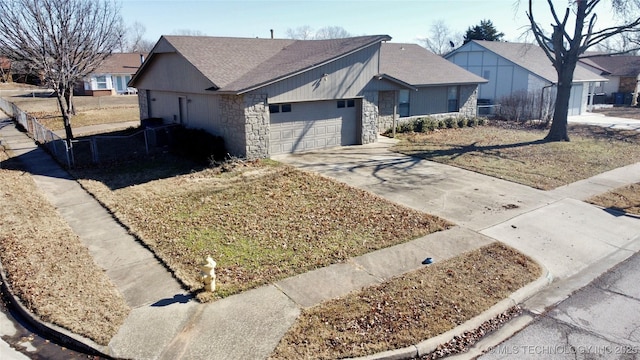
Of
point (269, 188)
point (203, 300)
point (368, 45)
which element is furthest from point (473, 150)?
point (203, 300)

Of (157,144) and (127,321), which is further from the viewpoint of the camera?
(157,144)

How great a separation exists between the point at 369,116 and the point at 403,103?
221 inches

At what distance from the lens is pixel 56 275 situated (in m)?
8.22

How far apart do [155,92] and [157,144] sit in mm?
4973

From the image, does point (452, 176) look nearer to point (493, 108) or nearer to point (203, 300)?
point (203, 300)

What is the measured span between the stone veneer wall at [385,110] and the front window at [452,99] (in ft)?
19.4

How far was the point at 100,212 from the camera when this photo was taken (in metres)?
11.9

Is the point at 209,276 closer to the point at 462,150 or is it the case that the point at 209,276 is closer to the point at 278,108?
the point at 278,108

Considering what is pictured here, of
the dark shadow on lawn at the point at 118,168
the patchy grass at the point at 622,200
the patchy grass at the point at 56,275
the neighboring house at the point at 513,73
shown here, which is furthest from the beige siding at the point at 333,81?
the neighboring house at the point at 513,73

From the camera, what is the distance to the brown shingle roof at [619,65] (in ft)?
142

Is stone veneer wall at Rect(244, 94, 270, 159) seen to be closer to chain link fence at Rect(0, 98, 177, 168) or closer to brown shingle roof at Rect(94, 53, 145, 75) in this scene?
chain link fence at Rect(0, 98, 177, 168)

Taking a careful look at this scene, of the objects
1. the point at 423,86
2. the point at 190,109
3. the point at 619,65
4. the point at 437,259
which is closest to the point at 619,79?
the point at 619,65

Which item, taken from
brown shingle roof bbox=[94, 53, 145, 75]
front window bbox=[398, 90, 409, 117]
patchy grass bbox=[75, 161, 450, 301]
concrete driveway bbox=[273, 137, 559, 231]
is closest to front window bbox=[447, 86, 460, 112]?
front window bbox=[398, 90, 409, 117]

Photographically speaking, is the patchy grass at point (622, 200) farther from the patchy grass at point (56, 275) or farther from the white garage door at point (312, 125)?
the patchy grass at point (56, 275)
